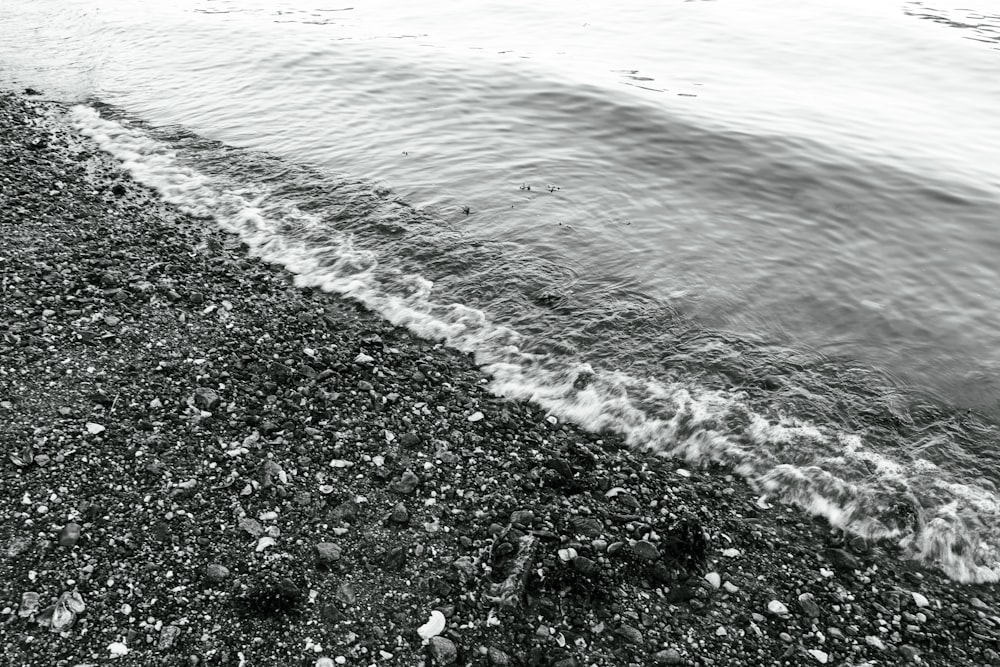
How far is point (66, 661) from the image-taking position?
6.25m

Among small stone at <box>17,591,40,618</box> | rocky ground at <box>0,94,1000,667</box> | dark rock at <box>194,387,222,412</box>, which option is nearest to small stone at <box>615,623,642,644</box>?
rocky ground at <box>0,94,1000,667</box>

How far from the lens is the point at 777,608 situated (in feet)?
24.5

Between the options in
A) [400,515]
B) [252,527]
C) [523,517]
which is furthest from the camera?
[523,517]

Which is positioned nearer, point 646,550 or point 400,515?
point 646,550

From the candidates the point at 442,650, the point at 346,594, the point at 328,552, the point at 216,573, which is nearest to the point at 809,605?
the point at 442,650

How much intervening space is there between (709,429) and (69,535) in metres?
8.66

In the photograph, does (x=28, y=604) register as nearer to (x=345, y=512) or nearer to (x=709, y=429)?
(x=345, y=512)

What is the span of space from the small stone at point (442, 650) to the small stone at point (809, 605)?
3950 mm

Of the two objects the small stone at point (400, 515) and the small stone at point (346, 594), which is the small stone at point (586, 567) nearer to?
the small stone at point (400, 515)

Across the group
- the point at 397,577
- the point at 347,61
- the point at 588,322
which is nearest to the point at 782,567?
the point at 397,577

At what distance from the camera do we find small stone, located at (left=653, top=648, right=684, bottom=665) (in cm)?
686

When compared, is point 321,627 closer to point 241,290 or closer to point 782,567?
point 782,567

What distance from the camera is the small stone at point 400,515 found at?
813 centimetres

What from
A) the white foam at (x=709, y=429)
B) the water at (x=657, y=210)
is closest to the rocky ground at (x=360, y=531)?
the white foam at (x=709, y=429)
